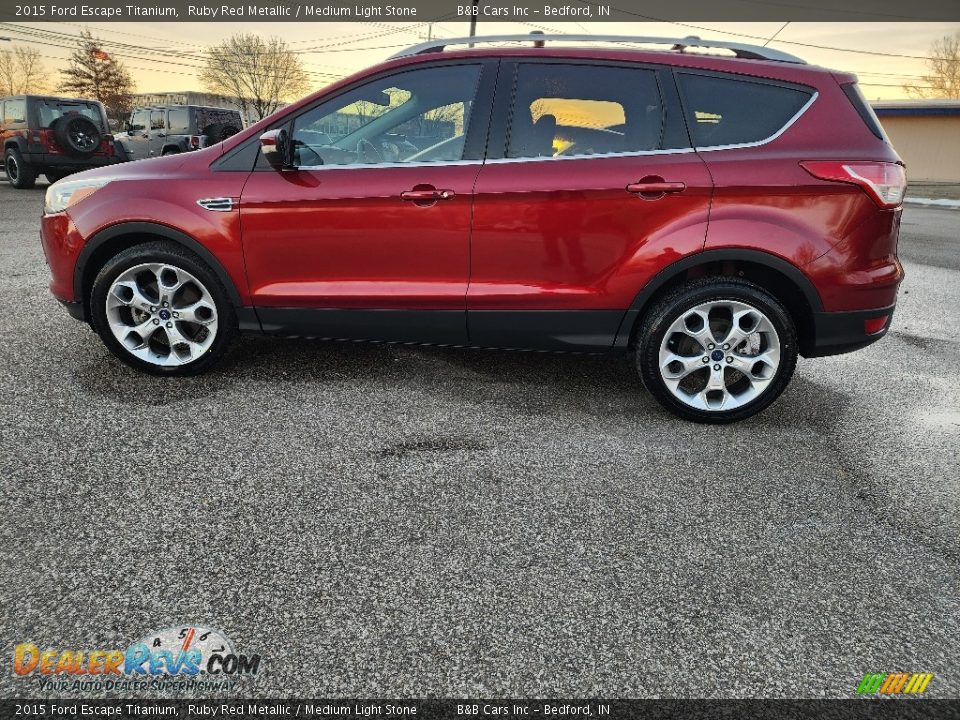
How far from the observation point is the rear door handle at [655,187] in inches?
131

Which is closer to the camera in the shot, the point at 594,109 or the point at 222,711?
the point at 222,711

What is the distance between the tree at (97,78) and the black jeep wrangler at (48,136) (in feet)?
213

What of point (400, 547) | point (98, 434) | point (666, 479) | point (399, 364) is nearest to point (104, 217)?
Answer: point (98, 434)

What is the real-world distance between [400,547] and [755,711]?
121 centimetres

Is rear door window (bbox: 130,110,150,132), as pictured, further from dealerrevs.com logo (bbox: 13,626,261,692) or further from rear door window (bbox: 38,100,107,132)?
dealerrevs.com logo (bbox: 13,626,261,692)

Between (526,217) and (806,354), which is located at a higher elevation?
(526,217)

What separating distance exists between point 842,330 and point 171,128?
63.1 feet

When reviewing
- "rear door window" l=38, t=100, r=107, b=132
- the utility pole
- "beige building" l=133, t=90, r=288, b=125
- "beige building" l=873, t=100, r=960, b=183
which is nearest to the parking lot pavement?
"rear door window" l=38, t=100, r=107, b=132

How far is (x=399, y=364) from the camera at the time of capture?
435cm

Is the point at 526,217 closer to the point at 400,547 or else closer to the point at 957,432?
the point at 400,547

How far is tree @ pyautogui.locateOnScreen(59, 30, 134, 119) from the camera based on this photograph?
7106 centimetres

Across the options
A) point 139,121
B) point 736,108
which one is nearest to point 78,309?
point 736,108

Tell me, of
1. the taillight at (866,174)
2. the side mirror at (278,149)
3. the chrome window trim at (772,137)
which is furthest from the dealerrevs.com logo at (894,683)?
the side mirror at (278,149)

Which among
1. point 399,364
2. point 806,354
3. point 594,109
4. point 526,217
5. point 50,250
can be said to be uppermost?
point 594,109
